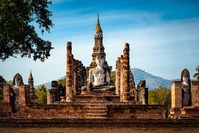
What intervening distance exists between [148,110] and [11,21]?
884cm

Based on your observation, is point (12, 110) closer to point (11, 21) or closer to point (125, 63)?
point (11, 21)

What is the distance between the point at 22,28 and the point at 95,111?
7013 mm

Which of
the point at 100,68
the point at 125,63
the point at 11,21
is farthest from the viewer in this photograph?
the point at 100,68

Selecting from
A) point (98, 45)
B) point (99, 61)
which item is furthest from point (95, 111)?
point (98, 45)

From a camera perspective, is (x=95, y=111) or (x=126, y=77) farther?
(x=126, y=77)

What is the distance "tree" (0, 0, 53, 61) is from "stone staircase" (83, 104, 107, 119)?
5879 mm

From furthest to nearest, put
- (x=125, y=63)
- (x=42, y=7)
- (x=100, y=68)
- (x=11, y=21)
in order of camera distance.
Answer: (x=100, y=68)
(x=125, y=63)
(x=42, y=7)
(x=11, y=21)

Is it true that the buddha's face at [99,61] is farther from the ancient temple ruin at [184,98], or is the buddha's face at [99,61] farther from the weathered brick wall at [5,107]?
the weathered brick wall at [5,107]

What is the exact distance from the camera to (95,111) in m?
20.2

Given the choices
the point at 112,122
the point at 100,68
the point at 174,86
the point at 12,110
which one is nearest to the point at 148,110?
the point at 174,86

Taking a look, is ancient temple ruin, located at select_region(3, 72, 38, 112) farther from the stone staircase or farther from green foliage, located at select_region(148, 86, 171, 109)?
green foliage, located at select_region(148, 86, 171, 109)

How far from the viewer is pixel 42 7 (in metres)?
24.9

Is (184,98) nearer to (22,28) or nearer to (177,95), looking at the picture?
(177,95)

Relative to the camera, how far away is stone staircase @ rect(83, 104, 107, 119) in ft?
64.8
